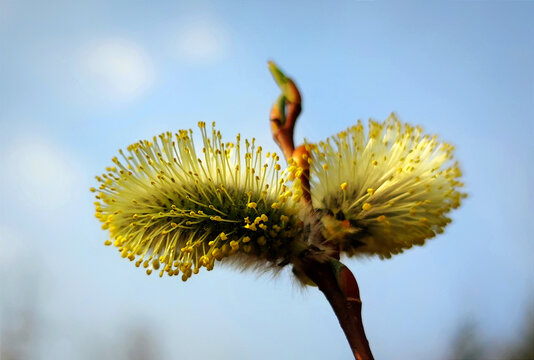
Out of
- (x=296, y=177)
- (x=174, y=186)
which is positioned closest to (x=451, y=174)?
(x=296, y=177)

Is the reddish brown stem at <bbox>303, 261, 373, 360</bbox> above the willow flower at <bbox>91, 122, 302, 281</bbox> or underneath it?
underneath

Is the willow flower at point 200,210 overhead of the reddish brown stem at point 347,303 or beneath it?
overhead

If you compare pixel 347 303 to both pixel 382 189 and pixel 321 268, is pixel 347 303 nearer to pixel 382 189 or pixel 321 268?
pixel 321 268

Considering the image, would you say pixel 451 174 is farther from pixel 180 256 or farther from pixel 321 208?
pixel 180 256

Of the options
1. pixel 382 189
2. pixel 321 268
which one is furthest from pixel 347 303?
pixel 382 189
